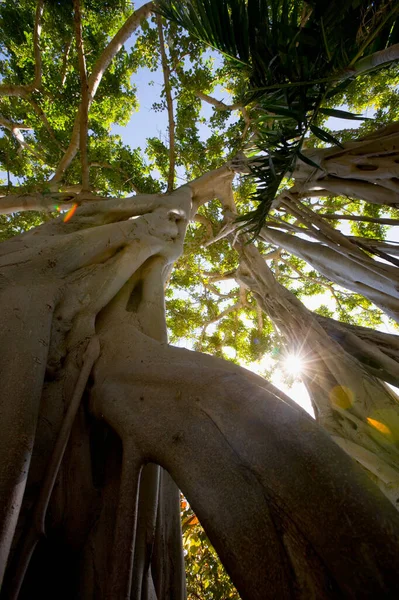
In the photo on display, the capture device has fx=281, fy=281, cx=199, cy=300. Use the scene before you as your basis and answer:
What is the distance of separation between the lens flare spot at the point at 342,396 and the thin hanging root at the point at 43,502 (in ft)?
6.09

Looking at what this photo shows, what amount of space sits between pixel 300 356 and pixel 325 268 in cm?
97

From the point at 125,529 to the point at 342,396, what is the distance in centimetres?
188

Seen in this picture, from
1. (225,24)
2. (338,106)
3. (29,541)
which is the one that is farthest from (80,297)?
(338,106)

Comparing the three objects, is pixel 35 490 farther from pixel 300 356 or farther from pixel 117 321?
pixel 300 356

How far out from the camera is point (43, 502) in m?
0.88

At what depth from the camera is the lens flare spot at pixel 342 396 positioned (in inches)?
82.8

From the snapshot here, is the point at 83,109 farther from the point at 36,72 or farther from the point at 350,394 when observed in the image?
the point at 350,394

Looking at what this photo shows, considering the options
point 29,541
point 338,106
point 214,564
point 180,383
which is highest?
point 338,106

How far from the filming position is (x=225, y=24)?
5.93ft

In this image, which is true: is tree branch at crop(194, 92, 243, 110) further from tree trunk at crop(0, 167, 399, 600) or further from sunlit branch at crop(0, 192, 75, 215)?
tree trunk at crop(0, 167, 399, 600)

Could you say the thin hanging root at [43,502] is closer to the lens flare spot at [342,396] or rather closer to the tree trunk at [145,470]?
the tree trunk at [145,470]

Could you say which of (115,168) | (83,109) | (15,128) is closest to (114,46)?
(83,109)

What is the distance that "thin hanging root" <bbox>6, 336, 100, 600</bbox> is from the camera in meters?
0.78

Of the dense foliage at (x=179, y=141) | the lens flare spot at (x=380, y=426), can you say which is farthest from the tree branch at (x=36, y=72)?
the lens flare spot at (x=380, y=426)
